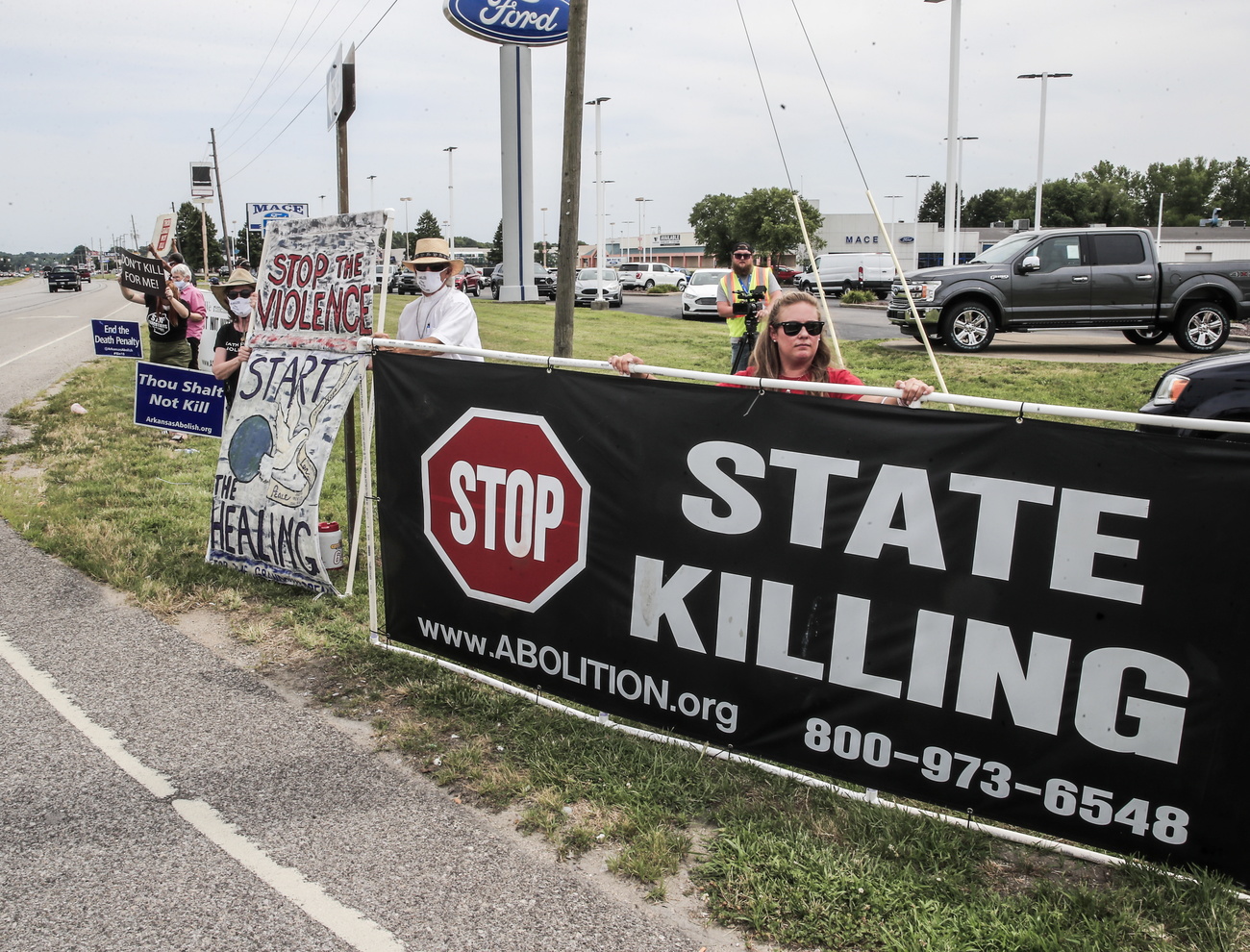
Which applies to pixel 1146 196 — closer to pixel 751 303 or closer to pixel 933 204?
pixel 933 204

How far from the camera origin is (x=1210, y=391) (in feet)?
20.1

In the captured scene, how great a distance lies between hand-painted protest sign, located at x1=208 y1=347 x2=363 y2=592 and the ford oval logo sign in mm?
17605

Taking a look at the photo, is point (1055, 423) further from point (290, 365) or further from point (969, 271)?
point (969, 271)

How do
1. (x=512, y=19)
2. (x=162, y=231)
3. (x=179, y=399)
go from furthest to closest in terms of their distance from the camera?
(x=512, y=19), (x=162, y=231), (x=179, y=399)

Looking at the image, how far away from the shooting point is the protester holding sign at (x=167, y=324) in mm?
10859

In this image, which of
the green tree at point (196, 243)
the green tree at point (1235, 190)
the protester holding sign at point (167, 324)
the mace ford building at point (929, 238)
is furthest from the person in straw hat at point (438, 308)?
the green tree at point (1235, 190)

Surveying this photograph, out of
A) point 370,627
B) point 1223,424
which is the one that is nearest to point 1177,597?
point 1223,424

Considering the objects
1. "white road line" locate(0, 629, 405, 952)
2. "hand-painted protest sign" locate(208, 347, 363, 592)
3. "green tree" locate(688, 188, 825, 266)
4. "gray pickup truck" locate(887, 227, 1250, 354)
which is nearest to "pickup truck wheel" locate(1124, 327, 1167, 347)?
"gray pickup truck" locate(887, 227, 1250, 354)

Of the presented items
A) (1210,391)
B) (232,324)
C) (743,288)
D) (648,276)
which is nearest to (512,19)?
(743,288)

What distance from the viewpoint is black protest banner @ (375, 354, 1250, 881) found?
2.82 meters

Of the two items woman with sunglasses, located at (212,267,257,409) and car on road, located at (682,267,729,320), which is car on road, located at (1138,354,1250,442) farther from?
car on road, located at (682,267,729,320)

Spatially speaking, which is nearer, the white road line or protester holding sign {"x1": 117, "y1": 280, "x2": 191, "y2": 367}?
the white road line

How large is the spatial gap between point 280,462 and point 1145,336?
1616 cm

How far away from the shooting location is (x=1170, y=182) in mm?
118812
